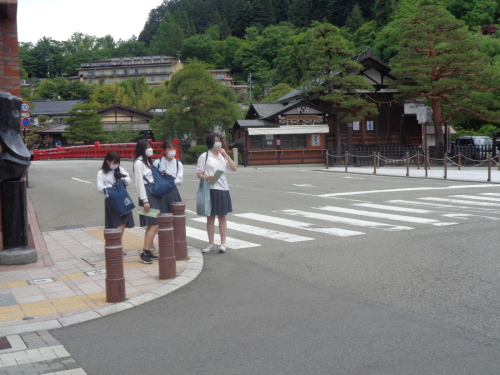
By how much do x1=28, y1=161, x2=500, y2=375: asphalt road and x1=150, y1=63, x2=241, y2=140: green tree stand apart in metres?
27.4

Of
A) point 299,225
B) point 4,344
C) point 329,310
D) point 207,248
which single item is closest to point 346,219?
point 299,225

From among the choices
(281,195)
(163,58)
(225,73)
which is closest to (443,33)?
(281,195)

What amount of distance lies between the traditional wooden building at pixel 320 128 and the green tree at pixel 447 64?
5.01 m

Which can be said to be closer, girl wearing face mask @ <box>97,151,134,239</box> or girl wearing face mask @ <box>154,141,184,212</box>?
girl wearing face mask @ <box>97,151,134,239</box>

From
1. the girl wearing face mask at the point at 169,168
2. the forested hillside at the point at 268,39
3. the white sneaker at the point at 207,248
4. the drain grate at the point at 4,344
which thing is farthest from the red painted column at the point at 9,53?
the forested hillside at the point at 268,39

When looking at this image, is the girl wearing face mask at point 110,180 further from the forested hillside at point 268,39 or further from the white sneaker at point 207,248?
the forested hillside at point 268,39

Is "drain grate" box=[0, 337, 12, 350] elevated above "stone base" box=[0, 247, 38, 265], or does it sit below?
below

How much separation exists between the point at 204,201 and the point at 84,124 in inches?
1768

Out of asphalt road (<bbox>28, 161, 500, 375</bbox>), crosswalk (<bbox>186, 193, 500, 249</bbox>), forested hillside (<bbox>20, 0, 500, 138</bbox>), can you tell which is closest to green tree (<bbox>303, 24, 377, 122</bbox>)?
forested hillside (<bbox>20, 0, 500, 138</bbox>)

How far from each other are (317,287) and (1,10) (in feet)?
24.3

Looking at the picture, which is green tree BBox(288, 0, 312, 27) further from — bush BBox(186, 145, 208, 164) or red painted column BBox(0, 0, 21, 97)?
red painted column BBox(0, 0, 21, 97)

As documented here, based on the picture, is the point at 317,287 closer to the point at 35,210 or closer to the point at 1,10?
the point at 1,10

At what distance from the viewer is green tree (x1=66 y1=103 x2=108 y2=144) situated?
1978 inches

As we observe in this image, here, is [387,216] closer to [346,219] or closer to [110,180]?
[346,219]
